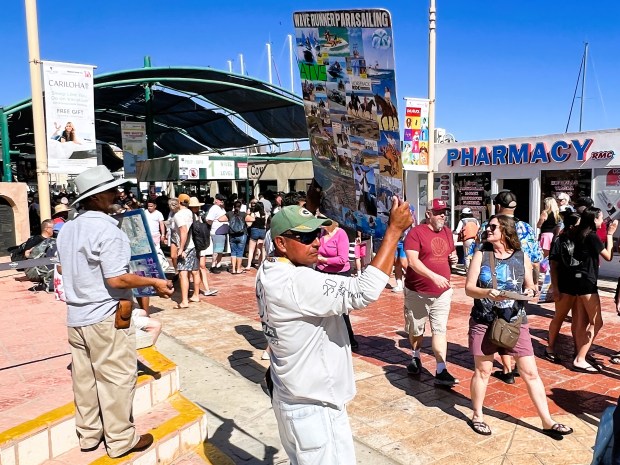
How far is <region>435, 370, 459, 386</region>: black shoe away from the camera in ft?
17.2

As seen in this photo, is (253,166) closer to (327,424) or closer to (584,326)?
(584,326)

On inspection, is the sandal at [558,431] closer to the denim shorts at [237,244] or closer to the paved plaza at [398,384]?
the paved plaza at [398,384]

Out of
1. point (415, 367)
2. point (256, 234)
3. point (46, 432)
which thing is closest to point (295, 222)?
point (46, 432)

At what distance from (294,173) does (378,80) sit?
81.1ft

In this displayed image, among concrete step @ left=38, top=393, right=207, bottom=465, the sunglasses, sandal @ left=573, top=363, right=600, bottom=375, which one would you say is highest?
the sunglasses

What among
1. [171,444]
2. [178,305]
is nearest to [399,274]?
[178,305]

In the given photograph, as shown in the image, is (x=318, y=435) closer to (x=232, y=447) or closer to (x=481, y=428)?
(x=232, y=447)

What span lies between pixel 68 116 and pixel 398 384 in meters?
7.57

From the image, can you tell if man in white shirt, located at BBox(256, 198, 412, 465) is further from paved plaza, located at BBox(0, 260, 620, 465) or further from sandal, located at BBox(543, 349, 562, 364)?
sandal, located at BBox(543, 349, 562, 364)

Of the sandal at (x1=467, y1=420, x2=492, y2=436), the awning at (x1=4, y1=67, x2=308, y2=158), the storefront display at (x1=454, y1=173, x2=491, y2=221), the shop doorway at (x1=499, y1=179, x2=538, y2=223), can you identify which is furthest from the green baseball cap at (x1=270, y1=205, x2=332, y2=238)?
the awning at (x1=4, y1=67, x2=308, y2=158)

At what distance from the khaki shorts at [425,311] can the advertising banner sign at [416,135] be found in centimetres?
732

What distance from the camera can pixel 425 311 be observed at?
17.7 feet

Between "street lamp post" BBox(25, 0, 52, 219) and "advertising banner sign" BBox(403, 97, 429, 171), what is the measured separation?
752 centimetres

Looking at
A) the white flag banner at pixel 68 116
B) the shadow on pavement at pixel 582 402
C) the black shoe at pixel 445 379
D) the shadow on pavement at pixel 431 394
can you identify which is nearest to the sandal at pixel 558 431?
the shadow on pavement at pixel 431 394
